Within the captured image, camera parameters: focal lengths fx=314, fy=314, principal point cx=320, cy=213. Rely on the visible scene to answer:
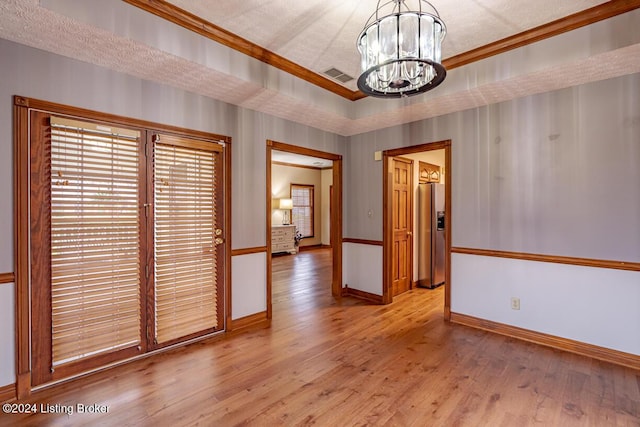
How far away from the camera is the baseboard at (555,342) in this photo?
278 cm

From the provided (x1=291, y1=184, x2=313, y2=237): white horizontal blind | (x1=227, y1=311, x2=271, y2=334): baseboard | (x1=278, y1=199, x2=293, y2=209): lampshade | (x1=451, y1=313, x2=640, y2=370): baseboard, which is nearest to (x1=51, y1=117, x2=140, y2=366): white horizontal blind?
(x1=227, y1=311, x2=271, y2=334): baseboard

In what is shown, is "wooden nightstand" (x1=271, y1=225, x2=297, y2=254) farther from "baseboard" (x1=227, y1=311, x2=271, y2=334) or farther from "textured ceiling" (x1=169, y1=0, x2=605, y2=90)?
"textured ceiling" (x1=169, y1=0, x2=605, y2=90)

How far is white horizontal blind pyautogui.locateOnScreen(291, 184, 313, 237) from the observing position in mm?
10250

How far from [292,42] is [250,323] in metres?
3.03

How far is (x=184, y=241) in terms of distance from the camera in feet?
10.4

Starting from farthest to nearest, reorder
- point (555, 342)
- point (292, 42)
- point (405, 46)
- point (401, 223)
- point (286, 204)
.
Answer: point (286, 204)
point (401, 223)
point (555, 342)
point (292, 42)
point (405, 46)

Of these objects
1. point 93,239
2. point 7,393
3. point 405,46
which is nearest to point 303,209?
point 93,239

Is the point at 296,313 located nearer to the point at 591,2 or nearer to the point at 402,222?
the point at 402,222

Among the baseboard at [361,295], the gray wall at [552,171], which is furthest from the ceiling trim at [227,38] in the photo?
the baseboard at [361,295]

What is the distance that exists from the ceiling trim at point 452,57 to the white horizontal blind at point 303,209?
6.83 metres

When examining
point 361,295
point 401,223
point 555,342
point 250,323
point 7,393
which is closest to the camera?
point 7,393

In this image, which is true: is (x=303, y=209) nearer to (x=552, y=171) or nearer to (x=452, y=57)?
(x=452, y=57)

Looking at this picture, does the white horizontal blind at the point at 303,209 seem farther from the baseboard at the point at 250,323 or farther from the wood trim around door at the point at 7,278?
the wood trim around door at the point at 7,278

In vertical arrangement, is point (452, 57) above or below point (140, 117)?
above
